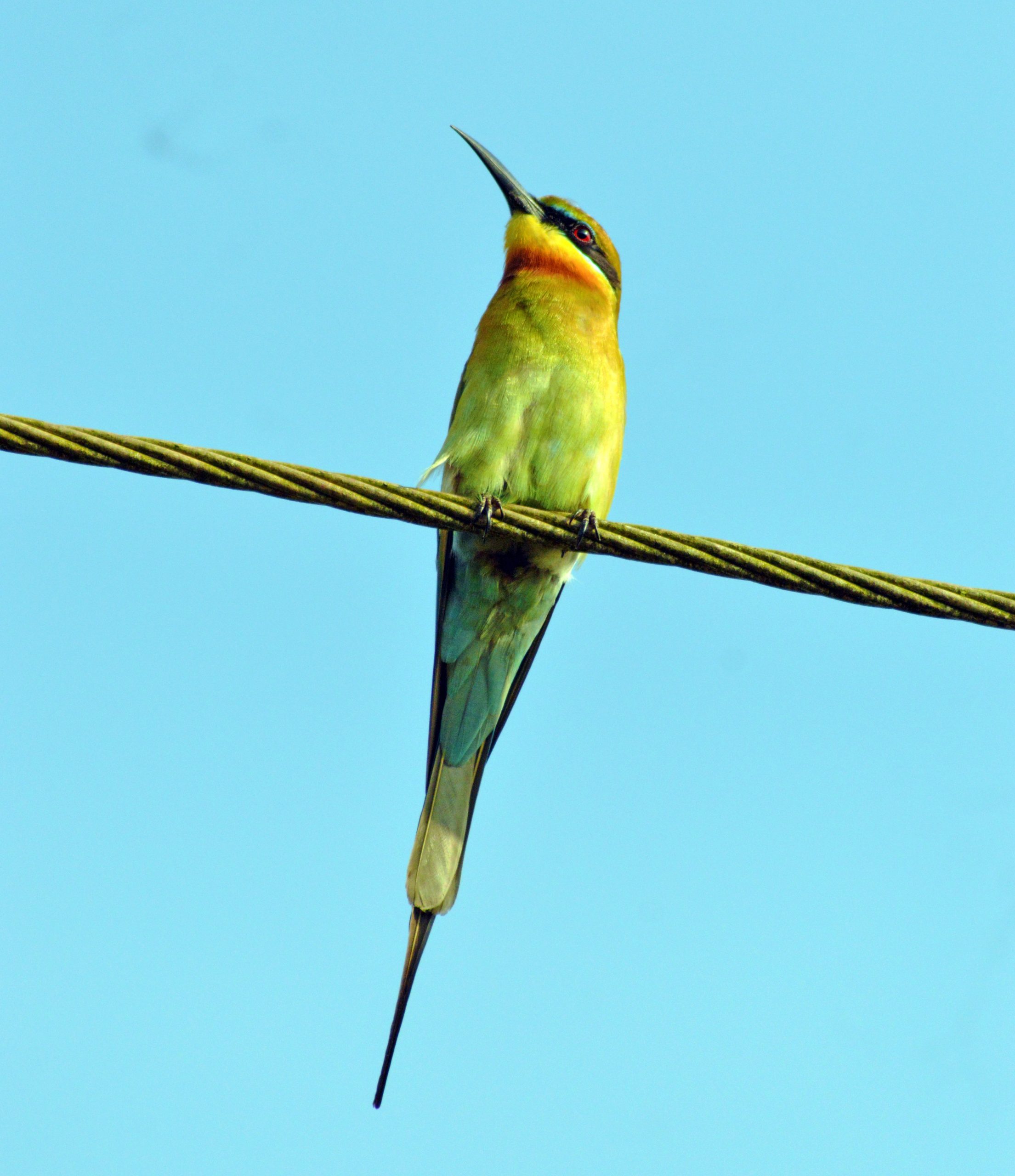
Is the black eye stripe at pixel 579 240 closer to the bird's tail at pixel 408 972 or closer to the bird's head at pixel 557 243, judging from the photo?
the bird's head at pixel 557 243

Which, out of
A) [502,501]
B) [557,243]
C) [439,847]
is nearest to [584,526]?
[502,501]

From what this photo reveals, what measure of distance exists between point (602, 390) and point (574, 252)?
40.6 inches

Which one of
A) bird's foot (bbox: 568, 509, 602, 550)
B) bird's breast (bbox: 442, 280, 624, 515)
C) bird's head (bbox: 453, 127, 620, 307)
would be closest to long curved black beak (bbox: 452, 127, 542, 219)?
bird's head (bbox: 453, 127, 620, 307)

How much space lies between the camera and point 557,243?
5.11 meters

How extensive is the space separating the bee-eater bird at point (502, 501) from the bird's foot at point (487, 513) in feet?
1.75

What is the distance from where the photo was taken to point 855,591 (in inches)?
104

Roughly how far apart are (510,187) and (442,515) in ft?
10.4

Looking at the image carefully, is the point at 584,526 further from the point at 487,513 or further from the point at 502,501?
the point at 502,501

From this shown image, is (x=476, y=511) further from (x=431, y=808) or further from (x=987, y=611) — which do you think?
(x=431, y=808)

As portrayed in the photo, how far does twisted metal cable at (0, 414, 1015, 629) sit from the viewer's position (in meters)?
2.35

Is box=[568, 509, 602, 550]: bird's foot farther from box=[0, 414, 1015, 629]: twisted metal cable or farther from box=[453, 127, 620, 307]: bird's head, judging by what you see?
box=[453, 127, 620, 307]: bird's head

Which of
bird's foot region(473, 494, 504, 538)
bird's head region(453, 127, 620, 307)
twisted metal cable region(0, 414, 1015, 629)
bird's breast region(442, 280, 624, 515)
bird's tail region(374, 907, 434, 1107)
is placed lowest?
bird's tail region(374, 907, 434, 1107)

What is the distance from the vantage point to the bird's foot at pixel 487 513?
3.00m

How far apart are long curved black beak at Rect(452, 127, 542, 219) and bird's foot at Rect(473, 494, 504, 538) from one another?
2342 millimetres
